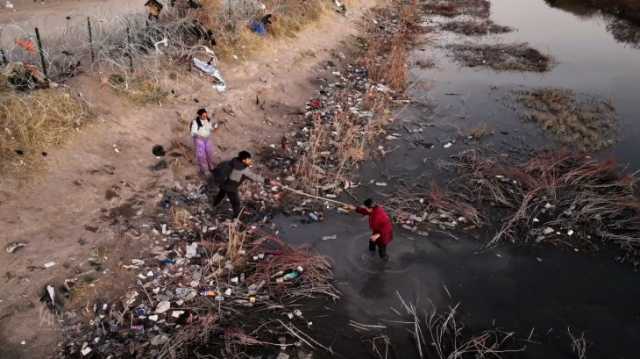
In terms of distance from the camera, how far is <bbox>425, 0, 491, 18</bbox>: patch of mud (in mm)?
21578

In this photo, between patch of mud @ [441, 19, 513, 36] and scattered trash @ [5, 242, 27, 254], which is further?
patch of mud @ [441, 19, 513, 36]

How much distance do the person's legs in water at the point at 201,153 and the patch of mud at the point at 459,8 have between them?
1719 centimetres

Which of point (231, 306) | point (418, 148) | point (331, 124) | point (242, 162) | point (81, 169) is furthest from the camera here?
point (331, 124)

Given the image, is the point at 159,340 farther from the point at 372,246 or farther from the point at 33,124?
the point at 33,124

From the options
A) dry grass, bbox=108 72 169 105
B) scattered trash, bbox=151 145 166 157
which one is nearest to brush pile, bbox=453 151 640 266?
→ scattered trash, bbox=151 145 166 157

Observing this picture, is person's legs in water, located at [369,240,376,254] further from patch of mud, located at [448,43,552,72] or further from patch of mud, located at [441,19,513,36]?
patch of mud, located at [441,19,513,36]

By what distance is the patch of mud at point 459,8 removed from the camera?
21578mm

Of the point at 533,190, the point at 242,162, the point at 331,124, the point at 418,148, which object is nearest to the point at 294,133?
the point at 331,124

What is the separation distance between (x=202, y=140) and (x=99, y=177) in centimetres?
177

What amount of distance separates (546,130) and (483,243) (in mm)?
4896

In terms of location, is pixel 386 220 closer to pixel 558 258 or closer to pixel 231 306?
pixel 231 306

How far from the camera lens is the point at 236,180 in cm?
681

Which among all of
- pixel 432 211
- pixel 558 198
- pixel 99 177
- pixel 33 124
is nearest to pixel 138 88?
pixel 33 124

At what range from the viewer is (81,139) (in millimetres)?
7891
